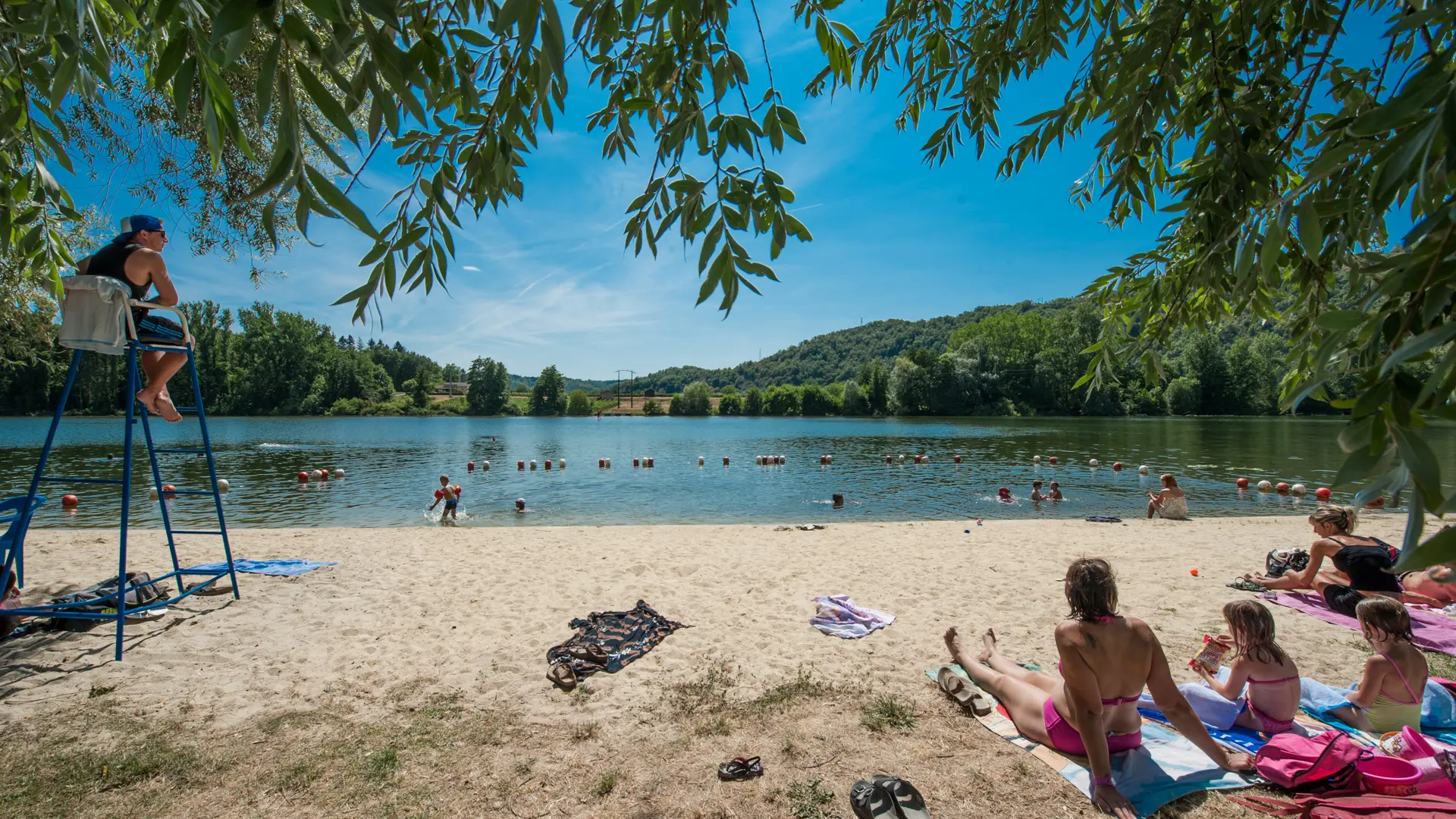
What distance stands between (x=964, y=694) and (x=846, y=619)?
1.97 m

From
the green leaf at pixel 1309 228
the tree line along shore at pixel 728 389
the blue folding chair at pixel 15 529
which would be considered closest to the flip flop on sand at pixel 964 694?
the green leaf at pixel 1309 228

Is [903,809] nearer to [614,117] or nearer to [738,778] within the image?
[738,778]

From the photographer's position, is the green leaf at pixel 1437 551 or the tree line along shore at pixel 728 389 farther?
the tree line along shore at pixel 728 389

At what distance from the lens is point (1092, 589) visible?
11.0 ft

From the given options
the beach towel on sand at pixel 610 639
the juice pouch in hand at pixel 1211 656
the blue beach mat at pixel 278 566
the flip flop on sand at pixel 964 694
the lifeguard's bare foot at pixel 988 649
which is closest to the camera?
the flip flop on sand at pixel 964 694

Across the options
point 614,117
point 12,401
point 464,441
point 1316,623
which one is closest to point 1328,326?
point 614,117

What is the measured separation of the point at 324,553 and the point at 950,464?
2462cm

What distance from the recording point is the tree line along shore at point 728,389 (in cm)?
7244

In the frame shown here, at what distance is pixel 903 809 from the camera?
10.0ft

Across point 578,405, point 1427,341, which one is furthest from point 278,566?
point 578,405

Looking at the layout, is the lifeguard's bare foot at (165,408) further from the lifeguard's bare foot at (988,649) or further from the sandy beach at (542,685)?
the lifeguard's bare foot at (988,649)

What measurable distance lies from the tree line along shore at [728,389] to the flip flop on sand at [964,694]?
168ft

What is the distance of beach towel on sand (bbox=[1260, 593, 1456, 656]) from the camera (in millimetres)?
5184

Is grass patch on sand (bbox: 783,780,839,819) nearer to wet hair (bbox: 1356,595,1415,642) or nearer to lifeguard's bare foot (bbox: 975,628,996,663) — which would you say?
lifeguard's bare foot (bbox: 975,628,996,663)
